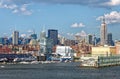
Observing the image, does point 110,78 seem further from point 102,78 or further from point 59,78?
point 59,78

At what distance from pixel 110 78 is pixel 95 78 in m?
3.80

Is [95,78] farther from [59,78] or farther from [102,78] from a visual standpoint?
[59,78]

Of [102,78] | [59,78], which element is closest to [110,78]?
[102,78]

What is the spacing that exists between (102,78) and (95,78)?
169cm

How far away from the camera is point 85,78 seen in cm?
11331

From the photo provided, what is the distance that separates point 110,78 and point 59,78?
12536 millimetres

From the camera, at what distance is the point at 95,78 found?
364 ft

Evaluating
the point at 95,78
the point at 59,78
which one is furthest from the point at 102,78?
the point at 59,78

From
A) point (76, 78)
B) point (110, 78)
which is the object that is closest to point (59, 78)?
point (76, 78)

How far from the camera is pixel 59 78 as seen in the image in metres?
113

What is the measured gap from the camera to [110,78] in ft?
358

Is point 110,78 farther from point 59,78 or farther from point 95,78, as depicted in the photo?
point 59,78
